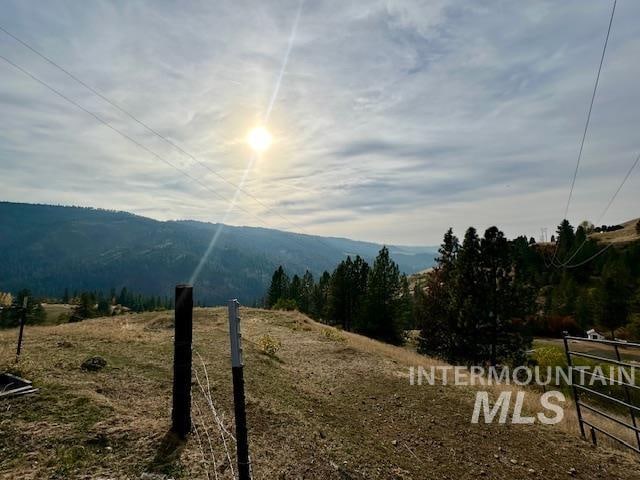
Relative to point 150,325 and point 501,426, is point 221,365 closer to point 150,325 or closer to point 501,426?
point 501,426

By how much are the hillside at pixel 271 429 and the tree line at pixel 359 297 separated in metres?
34.7

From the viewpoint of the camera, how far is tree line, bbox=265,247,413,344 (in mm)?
49375

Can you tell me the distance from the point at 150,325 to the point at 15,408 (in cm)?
1977

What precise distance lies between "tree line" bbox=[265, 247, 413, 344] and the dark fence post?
42.8m

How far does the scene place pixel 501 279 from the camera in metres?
31.3

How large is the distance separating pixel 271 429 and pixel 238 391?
13.7ft

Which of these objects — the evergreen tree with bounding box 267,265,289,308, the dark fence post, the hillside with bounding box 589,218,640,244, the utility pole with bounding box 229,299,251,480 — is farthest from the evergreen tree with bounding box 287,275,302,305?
the hillside with bounding box 589,218,640,244

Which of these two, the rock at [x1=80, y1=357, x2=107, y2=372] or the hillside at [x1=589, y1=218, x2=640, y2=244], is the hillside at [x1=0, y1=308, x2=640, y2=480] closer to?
the rock at [x1=80, y1=357, x2=107, y2=372]

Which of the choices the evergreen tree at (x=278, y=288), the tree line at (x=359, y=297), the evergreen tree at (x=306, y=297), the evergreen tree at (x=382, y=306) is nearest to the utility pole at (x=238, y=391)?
the evergreen tree at (x=382, y=306)

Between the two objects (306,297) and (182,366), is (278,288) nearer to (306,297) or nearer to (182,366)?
(306,297)

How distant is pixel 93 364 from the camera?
11133 millimetres

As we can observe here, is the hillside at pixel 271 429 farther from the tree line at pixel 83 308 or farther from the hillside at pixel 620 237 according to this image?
the hillside at pixel 620 237

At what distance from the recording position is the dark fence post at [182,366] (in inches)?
297

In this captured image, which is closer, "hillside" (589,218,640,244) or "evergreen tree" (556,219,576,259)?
"evergreen tree" (556,219,576,259)
